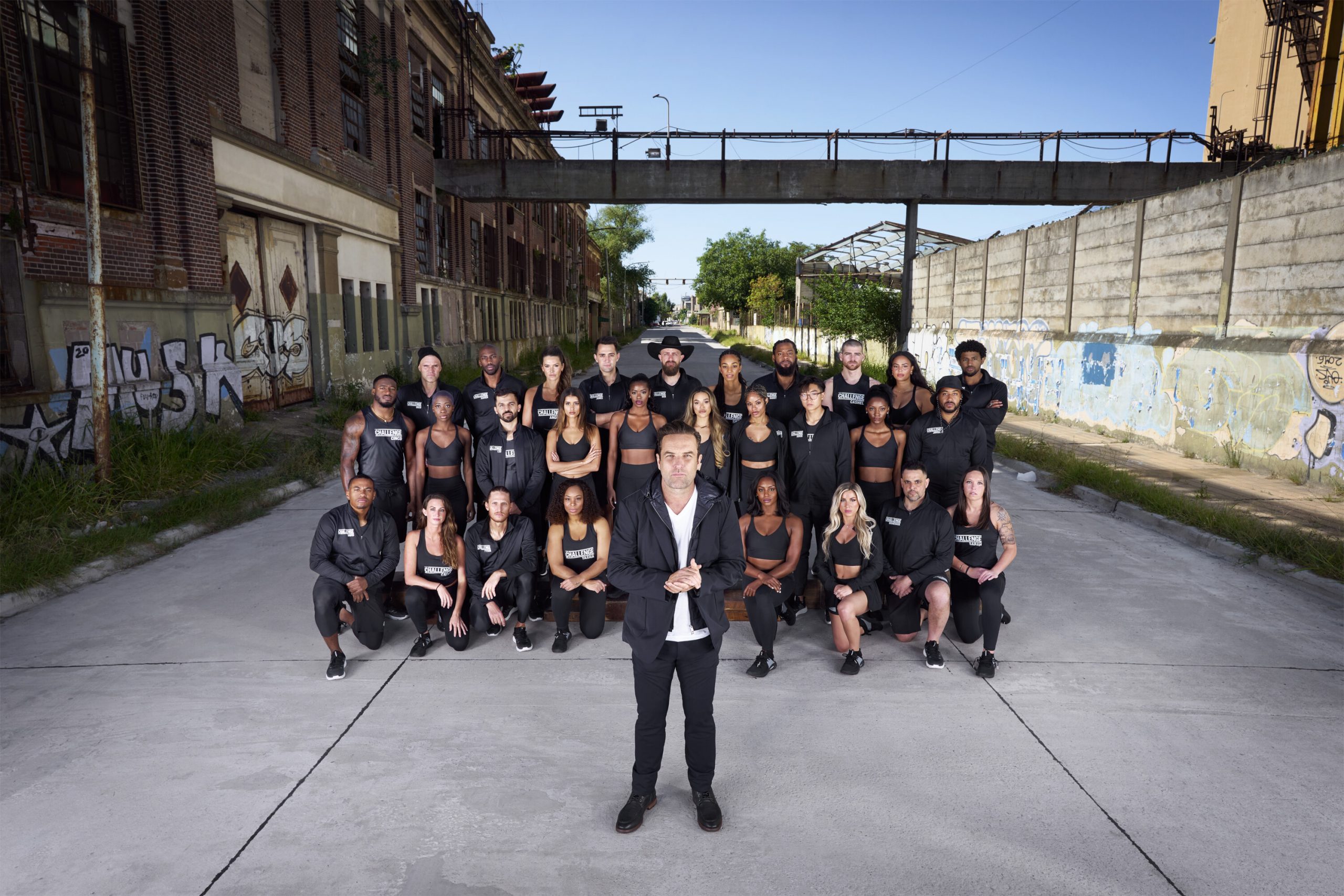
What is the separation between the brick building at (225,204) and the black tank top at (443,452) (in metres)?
5.54

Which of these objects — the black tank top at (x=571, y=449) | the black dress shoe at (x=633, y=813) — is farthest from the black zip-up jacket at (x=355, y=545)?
the black dress shoe at (x=633, y=813)

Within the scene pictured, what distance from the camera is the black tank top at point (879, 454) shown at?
650 centimetres

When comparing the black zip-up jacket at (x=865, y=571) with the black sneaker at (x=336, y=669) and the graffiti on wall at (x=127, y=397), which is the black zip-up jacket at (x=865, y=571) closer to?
the black sneaker at (x=336, y=669)

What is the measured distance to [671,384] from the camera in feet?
24.0

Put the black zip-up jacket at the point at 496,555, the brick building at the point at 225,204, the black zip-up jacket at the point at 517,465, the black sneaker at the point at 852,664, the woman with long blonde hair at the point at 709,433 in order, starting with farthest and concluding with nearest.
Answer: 1. the brick building at the point at 225,204
2. the black zip-up jacket at the point at 517,465
3. the woman with long blonde hair at the point at 709,433
4. the black zip-up jacket at the point at 496,555
5. the black sneaker at the point at 852,664

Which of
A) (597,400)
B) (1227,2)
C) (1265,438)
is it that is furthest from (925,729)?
(1227,2)

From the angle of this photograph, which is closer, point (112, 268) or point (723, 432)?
point (723, 432)

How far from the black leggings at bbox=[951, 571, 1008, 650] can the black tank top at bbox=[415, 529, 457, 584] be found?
3624 mm

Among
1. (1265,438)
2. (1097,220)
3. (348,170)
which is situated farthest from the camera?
(348,170)

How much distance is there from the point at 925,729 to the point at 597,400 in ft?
13.5

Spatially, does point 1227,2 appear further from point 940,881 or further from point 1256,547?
point 940,881

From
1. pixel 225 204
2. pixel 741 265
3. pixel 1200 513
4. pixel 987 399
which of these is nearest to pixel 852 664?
pixel 987 399

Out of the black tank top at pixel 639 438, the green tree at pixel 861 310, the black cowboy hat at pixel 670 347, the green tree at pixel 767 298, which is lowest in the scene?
the black tank top at pixel 639 438

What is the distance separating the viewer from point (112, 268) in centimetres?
1070
